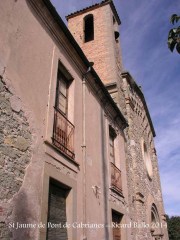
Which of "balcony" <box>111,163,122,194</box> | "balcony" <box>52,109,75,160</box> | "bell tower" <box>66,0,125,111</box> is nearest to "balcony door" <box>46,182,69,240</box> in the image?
"balcony" <box>52,109,75,160</box>

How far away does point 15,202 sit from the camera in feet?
12.0

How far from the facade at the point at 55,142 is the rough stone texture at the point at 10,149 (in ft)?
0.04

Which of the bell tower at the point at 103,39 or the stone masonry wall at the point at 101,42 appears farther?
the stone masonry wall at the point at 101,42

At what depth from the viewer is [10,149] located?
387 cm

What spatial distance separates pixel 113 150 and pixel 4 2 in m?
5.81

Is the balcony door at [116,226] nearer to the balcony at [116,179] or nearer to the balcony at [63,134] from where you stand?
the balcony at [116,179]

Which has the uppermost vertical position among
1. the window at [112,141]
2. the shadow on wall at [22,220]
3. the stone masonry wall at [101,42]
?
the stone masonry wall at [101,42]

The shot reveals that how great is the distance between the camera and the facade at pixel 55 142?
3.93 metres

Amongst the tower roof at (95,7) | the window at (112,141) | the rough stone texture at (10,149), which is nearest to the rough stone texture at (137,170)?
the window at (112,141)

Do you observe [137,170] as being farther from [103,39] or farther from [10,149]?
[10,149]

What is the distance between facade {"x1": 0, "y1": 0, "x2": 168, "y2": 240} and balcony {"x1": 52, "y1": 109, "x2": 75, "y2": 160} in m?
0.02

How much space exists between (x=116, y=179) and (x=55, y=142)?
11.8 feet

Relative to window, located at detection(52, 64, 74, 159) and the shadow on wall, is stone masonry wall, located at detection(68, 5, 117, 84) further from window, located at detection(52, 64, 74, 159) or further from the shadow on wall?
the shadow on wall

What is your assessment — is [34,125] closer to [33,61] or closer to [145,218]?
[33,61]
